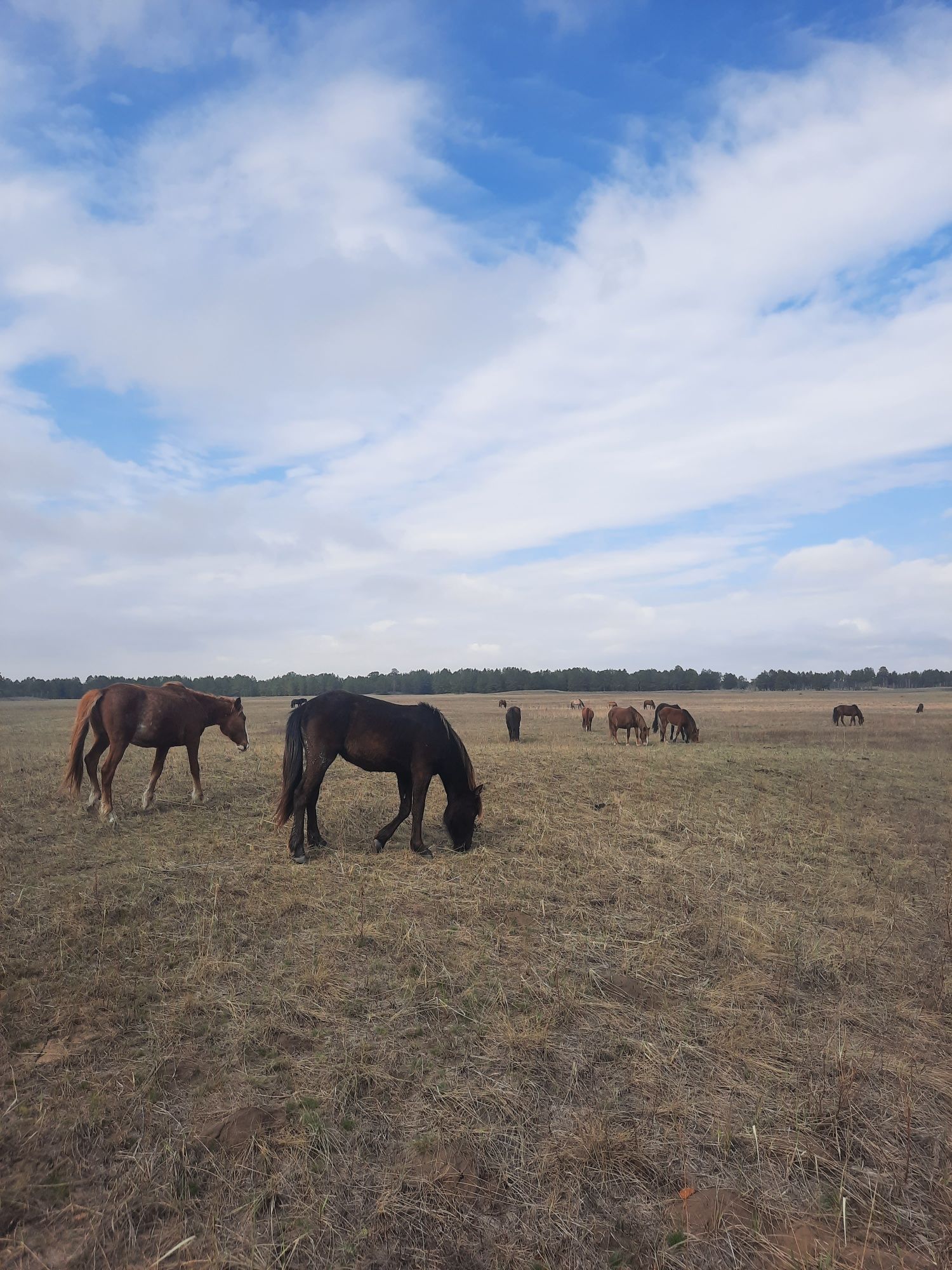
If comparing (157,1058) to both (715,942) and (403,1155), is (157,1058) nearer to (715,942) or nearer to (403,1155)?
(403,1155)

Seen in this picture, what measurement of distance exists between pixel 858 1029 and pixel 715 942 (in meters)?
1.61

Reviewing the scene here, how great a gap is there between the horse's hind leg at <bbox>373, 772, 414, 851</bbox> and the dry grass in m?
0.35

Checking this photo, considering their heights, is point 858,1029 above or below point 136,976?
below

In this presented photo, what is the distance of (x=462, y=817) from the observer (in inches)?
384

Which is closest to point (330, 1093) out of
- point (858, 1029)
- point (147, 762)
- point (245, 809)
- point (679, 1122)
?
point (679, 1122)

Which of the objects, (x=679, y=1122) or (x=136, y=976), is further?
(x=136, y=976)

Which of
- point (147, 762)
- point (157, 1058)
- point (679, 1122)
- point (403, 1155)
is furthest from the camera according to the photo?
point (147, 762)

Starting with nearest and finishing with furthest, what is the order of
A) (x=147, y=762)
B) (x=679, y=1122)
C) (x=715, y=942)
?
(x=679, y=1122) < (x=715, y=942) < (x=147, y=762)

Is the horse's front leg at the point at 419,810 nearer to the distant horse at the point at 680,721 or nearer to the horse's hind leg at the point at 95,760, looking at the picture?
the horse's hind leg at the point at 95,760

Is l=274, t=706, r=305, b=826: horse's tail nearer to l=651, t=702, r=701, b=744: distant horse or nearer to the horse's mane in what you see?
the horse's mane

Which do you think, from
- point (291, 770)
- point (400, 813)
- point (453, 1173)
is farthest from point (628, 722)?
point (453, 1173)

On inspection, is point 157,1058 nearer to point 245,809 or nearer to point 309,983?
point 309,983

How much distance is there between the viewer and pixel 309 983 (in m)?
5.73

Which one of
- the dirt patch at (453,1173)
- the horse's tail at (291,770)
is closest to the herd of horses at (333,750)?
the horse's tail at (291,770)
